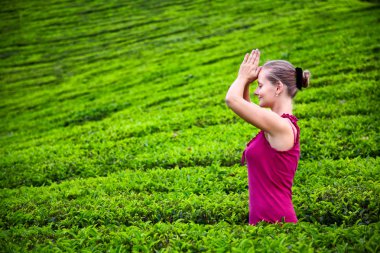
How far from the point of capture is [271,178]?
11.0 ft

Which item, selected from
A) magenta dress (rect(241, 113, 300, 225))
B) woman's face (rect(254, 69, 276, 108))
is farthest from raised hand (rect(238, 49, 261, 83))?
magenta dress (rect(241, 113, 300, 225))

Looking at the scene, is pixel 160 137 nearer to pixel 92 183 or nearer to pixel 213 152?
pixel 213 152

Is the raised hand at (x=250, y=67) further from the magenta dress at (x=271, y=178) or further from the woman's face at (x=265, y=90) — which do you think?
the magenta dress at (x=271, y=178)

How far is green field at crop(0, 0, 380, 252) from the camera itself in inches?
148

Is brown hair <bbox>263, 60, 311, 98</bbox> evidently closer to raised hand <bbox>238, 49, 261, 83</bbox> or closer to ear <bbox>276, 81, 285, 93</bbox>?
ear <bbox>276, 81, 285, 93</bbox>

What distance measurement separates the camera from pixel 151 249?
3.34 m

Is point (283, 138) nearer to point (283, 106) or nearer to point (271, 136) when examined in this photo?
point (271, 136)

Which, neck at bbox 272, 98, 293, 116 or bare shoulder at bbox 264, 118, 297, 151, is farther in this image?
neck at bbox 272, 98, 293, 116

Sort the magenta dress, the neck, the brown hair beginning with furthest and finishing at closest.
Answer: the neck → the brown hair → the magenta dress

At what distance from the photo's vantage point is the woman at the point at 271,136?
3.16 meters

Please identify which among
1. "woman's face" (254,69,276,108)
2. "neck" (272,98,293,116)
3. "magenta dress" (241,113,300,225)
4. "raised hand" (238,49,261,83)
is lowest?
"magenta dress" (241,113,300,225)

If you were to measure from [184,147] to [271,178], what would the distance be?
5.36 m

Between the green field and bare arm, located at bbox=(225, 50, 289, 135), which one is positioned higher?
bare arm, located at bbox=(225, 50, 289, 135)

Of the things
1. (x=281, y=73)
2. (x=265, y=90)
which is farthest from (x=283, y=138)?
(x=281, y=73)
